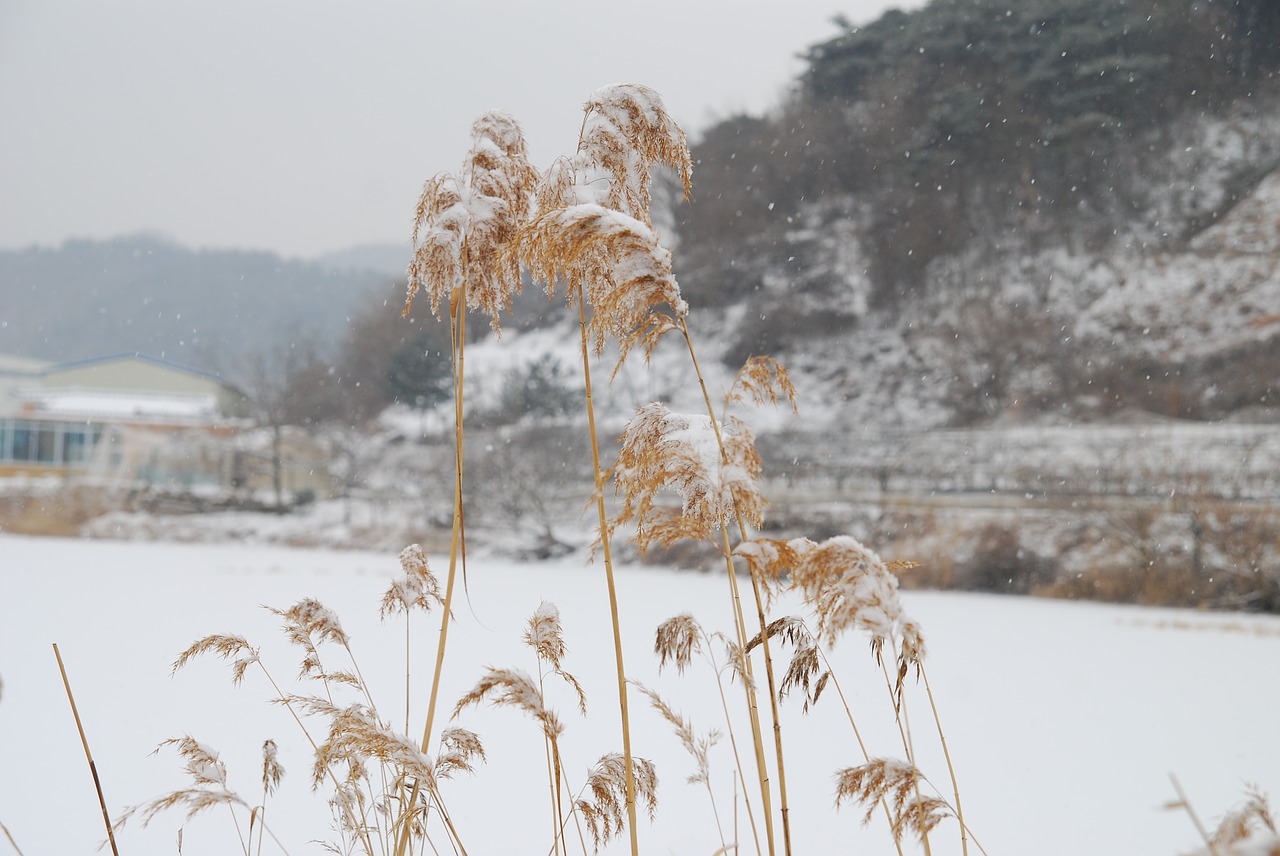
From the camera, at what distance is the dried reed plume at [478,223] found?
1.17 m

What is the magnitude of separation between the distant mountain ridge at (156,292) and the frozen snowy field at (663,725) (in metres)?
20.6

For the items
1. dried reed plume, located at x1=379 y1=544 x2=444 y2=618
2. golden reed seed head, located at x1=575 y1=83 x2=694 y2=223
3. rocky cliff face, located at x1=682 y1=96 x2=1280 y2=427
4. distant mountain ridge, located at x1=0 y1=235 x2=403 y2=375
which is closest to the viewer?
golden reed seed head, located at x1=575 y1=83 x2=694 y2=223

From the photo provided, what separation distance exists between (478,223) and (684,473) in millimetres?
431

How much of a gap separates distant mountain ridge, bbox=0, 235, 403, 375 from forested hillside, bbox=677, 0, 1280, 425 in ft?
39.8

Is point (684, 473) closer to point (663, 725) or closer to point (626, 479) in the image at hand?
point (626, 479)

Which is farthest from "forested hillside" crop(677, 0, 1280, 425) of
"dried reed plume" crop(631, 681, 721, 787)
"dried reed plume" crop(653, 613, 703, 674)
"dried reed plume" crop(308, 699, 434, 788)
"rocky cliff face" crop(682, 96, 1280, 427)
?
"dried reed plume" crop(308, 699, 434, 788)

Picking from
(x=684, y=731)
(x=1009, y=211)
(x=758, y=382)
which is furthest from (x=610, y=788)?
(x=1009, y=211)

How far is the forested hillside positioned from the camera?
1752 cm

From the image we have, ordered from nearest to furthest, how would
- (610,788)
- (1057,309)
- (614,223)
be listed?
(614,223) → (610,788) → (1057,309)

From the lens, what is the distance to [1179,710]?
4.88 meters

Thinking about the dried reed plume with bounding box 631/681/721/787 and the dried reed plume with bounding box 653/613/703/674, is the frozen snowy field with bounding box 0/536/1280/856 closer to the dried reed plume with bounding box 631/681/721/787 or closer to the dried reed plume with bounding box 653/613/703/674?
the dried reed plume with bounding box 631/681/721/787

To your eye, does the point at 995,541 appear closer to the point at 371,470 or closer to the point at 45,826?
the point at 45,826

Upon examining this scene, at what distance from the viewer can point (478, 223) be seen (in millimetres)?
1180

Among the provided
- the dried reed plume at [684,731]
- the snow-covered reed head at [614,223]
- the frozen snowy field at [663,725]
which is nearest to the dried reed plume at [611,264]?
the snow-covered reed head at [614,223]
